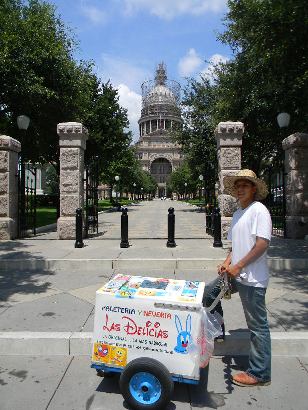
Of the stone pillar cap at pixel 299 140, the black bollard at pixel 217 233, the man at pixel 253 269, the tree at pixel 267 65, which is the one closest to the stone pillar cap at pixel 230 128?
the stone pillar cap at pixel 299 140

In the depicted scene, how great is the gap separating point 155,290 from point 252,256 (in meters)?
0.92

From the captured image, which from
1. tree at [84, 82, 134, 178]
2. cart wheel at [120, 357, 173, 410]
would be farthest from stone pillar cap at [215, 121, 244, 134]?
tree at [84, 82, 134, 178]

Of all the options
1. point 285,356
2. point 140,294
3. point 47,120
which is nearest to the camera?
point 140,294

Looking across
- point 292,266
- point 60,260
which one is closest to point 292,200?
point 292,266

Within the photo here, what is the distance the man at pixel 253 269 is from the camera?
3701 millimetres

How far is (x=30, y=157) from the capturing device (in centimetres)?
2412

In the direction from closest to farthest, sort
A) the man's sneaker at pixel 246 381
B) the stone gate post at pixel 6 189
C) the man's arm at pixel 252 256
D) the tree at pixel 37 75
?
the man's arm at pixel 252 256, the man's sneaker at pixel 246 381, the stone gate post at pixel 6 189, the tree at pixel 37 75

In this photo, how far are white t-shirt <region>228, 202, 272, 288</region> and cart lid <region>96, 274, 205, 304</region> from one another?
0.45 metres

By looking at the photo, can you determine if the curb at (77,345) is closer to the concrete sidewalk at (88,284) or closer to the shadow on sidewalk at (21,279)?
the concrete sidewalk at (88,284)

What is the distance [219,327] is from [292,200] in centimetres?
929

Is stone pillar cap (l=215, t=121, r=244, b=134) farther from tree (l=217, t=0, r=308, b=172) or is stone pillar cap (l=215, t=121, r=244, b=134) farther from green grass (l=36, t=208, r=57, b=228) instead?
green grass (l=36, t=208, r=57, b=228)

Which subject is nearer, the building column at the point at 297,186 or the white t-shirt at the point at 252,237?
the white t-shirt at the point at 252,237

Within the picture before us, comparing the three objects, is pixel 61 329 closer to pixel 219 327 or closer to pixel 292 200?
pixel 219 327

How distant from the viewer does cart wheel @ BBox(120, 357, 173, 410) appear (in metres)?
3.39
